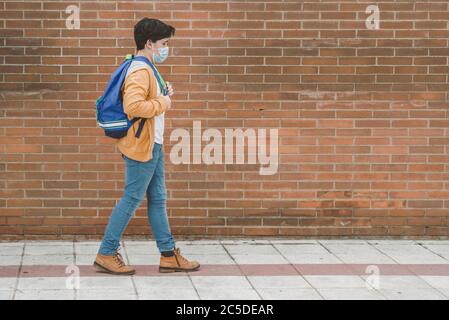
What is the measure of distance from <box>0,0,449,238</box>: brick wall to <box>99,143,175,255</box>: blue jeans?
4.06 ft

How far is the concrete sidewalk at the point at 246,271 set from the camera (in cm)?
596

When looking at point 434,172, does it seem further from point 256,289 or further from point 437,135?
point 256,289

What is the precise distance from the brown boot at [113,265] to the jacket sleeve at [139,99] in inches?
43.1

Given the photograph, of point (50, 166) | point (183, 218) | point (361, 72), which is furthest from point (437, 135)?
point (50, 166)

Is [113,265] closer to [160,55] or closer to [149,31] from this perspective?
[160,55]

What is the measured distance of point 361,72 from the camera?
7797 mm

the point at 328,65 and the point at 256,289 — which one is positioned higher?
the point at 328,65

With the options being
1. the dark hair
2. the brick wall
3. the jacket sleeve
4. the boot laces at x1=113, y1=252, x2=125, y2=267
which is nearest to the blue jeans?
the boot laces at x1=113, y1=252, x2=125, y2=267

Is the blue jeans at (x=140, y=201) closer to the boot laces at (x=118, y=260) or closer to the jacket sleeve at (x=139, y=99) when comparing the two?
the boot laces at (x=118, y=260)

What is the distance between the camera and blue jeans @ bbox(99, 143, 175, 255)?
6.34m

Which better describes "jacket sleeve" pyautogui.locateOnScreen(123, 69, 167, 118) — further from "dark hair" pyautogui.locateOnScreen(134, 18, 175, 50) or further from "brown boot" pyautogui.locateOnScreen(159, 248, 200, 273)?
"brown boot" pyautogui.locateOnScreen(159, 248, 200, 273)

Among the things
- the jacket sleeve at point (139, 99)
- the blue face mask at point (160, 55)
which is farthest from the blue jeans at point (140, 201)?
the blue face mask at point (160, 55)

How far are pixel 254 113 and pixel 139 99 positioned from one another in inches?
73.3

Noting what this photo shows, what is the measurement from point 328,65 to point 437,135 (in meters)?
1.17
